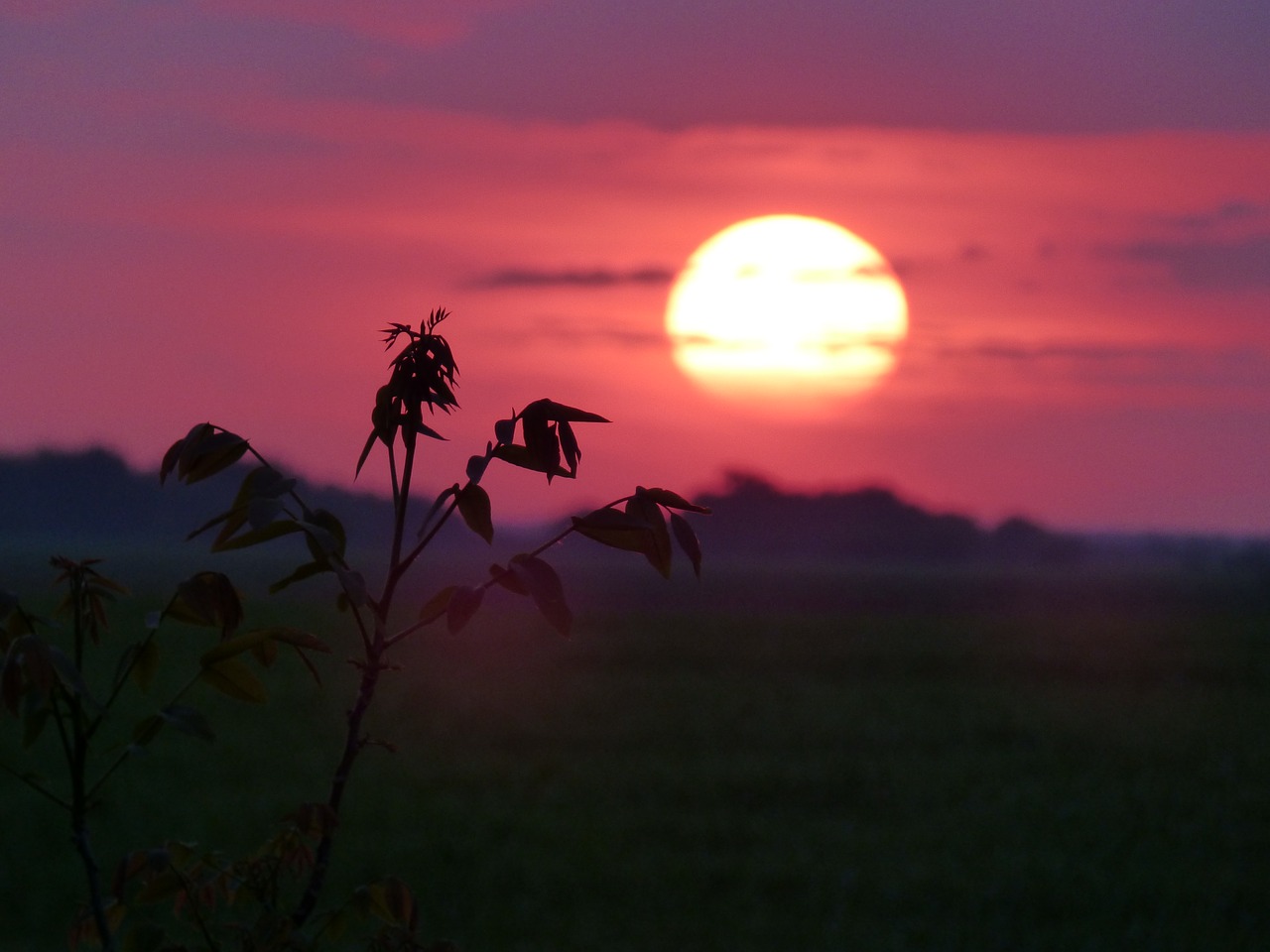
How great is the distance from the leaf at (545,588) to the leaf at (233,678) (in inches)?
13.1

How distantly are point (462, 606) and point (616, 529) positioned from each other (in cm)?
18

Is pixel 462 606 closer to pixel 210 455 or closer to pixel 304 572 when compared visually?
pixel 304 572

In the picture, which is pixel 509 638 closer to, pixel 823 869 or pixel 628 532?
pixel 823 869

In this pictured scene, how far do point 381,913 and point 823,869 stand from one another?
667 cm


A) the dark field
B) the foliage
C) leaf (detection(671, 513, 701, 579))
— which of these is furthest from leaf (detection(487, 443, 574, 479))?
the dark field

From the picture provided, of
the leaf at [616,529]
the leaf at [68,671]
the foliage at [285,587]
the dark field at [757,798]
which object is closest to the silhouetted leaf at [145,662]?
the foliage at [285,587]

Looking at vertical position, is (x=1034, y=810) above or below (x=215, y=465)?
below

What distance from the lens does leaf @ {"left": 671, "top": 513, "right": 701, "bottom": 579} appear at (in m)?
1.26

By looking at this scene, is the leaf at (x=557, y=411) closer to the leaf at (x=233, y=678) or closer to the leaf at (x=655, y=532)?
the leaf at (x=655, y=532)

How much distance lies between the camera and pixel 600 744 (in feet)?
38.7

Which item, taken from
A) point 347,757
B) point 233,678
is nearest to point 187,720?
point 233,678

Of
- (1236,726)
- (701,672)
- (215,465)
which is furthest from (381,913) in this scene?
(701,672)

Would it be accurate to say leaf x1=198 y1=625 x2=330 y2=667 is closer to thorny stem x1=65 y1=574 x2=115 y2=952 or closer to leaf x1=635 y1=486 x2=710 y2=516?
thorny stem x1=65 y1=574 x2=115 y2=952

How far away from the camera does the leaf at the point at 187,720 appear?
1246 mm
